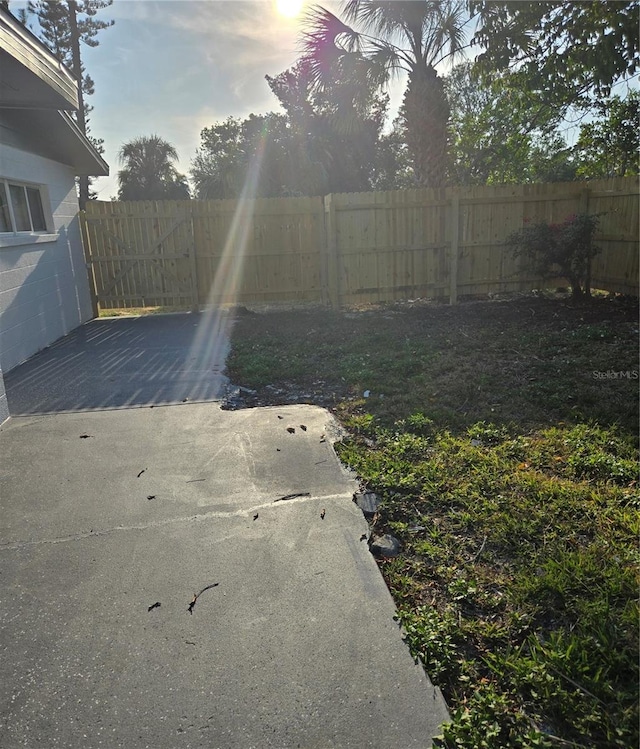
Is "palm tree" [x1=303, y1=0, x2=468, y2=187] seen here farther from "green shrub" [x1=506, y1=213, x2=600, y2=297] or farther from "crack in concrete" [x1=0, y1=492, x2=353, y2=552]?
"crack in concrete" [x1=0, y1=492, x2=353, y2=552]

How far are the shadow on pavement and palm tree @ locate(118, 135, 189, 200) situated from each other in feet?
67.1

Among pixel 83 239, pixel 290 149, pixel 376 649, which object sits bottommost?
pixel 376 649

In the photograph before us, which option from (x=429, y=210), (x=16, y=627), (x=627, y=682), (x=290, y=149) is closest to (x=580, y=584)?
(x=627, y=682)

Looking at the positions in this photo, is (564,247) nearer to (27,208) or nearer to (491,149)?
(27,208)

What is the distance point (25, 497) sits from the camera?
325 centimetres

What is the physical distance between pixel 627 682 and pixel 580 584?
506 mm

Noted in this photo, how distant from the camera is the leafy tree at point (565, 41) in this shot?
6785mm

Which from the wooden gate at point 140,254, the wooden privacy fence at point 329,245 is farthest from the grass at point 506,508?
the wooden gate at point 140,254

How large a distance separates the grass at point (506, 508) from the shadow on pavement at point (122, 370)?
0.61 m

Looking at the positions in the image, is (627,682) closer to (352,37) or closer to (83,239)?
(83,239)

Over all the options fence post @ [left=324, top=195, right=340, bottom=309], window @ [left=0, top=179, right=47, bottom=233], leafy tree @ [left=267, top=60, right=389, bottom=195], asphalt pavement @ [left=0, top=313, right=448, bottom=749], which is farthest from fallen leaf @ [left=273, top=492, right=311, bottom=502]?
leafy tree @ [left=267, top=60, right=389, bottom=195]

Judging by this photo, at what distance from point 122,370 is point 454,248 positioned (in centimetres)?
663

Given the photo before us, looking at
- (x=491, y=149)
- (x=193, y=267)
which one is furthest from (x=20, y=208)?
(x=491, y=149)

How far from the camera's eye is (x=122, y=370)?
6.17 meters
